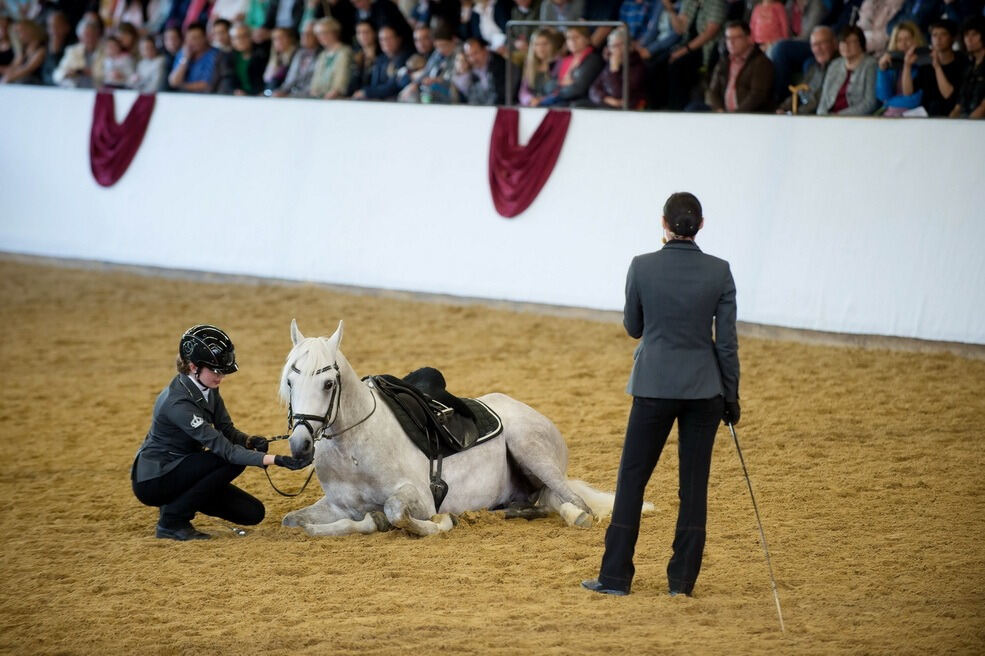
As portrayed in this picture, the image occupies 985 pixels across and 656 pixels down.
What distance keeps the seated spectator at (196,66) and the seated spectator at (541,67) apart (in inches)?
202

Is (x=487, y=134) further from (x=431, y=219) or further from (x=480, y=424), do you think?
(x=480, y=424)

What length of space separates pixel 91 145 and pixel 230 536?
39.8ft

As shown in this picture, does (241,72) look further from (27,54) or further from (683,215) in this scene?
(683,215)

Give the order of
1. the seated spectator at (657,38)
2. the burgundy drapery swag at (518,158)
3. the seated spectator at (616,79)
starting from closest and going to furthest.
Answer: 1. the seated spectator at (616,79)
2. the seated spectator at (657,38)
3. the burgundy drapery swag at (518,158)

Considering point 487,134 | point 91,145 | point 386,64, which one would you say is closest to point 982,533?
point 487,134

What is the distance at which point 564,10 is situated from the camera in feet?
50.9

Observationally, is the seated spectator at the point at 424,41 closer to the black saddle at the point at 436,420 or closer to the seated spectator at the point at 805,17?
the seated spectator at the point at 805,17

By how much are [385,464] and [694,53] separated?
840cm

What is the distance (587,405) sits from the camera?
10.8 meters

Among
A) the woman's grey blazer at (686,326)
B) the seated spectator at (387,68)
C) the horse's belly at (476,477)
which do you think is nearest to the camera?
the woman's grey blazer at (686,326)

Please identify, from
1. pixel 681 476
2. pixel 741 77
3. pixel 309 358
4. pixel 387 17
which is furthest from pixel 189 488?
pixel 387 17

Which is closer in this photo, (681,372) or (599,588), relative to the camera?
(681,372)

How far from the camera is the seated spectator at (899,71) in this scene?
40.9ft

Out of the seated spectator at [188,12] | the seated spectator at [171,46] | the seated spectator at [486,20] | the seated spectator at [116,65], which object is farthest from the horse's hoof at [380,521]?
the seated spectator at [188,12]
